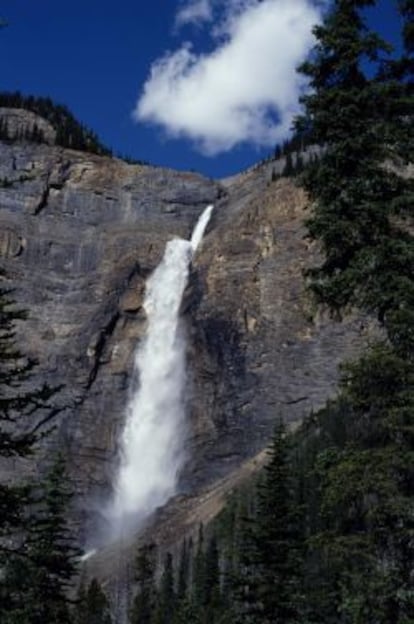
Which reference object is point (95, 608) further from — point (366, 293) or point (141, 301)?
point (366, 293)

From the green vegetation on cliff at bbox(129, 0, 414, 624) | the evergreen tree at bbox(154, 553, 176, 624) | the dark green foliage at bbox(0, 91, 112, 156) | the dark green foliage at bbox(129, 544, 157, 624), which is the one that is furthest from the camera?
the dark green foliage at bbox(0, 91, 112, 156)

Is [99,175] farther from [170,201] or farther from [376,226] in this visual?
[376,226]

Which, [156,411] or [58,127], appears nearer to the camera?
[156,411]

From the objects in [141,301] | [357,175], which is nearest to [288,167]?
[141,301]

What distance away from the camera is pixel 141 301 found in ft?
383

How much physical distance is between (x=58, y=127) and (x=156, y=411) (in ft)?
213

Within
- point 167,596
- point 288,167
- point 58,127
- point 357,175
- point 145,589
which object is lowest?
point 167,596

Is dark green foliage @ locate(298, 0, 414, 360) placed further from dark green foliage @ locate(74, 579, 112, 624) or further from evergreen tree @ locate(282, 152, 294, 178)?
evergreen tree @ locate(282, 152, 294, 178)

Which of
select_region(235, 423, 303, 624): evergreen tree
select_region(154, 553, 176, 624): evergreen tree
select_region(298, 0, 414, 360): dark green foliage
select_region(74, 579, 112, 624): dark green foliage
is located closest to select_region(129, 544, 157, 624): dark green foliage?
select_region(154, 553, 176, 624): evergreen tree

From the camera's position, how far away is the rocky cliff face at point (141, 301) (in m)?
104

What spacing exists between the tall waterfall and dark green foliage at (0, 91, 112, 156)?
36.5 metres

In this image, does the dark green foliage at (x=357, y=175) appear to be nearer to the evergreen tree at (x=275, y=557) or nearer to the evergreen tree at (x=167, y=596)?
the evergreen tree at (x=275, y=557)

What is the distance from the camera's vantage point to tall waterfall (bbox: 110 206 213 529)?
101438mm

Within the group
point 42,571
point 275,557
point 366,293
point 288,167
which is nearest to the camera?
point 366,293
